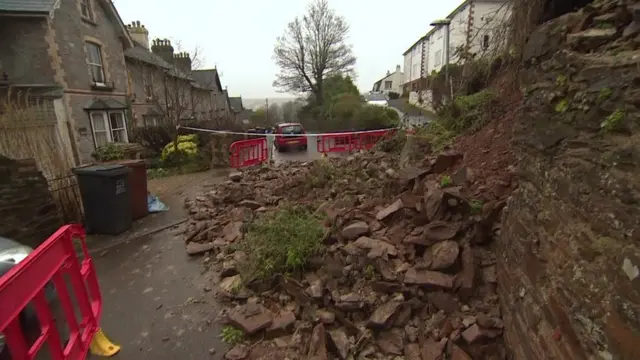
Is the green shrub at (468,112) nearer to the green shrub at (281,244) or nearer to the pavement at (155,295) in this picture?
the green shrub at (281,244)

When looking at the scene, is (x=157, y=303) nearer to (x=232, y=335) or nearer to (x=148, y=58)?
(x=232, y=335)

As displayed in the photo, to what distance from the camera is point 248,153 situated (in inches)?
489

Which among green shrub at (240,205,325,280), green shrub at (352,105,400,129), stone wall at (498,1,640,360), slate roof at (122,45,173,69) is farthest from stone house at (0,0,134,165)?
stone wall at (498,1,640,360)

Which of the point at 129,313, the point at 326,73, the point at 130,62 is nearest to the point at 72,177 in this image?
the point at 129,313

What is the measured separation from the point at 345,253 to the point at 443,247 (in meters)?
1.10

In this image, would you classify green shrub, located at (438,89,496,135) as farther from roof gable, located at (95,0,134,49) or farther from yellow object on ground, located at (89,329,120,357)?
roof gable, located at (95,0,134,49)

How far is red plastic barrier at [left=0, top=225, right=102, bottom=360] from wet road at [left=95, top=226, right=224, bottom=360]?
487 mm

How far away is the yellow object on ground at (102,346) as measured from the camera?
9.70 ft

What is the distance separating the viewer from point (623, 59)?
1.48 metres

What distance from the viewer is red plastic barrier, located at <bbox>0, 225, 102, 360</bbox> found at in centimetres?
Result: 170

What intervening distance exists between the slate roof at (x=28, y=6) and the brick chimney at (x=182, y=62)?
755 cm

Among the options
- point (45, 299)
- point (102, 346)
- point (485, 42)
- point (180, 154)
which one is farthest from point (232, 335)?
point (180, 154)

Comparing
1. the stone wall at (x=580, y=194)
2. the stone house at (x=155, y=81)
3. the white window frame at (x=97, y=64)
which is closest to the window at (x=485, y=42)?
the stone wall at (x=580, y=194)

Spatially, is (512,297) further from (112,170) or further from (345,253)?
(112,170)
